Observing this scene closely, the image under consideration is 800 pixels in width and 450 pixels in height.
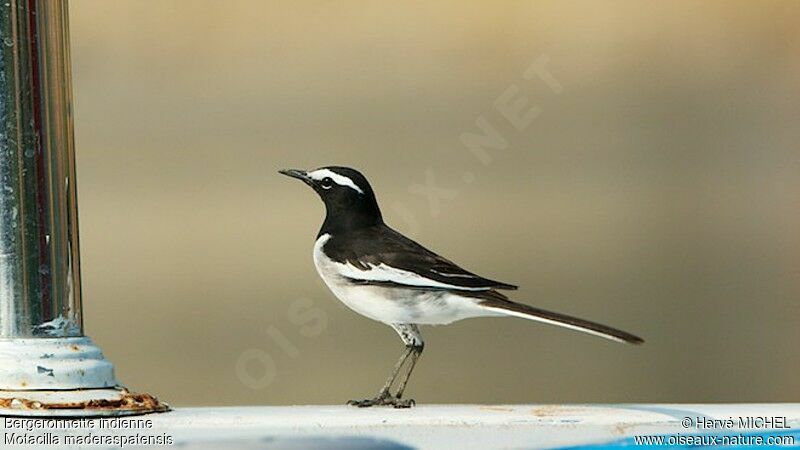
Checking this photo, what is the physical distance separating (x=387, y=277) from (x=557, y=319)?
0.36 meters

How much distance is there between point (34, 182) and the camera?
2107 mm

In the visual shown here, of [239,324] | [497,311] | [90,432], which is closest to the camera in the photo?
[90,432]

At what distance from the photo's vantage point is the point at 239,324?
524 centimetres

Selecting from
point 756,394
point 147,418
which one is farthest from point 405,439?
point 756,394

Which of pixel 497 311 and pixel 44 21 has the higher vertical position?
pixel 44 21

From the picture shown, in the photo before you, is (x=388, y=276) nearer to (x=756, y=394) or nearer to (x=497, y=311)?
(x=497, y=311)

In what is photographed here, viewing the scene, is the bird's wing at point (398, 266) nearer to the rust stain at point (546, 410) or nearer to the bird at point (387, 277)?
the bird at point (387, 277)

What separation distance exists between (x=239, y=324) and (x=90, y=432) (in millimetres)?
3175

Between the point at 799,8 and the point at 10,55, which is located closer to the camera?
the point at 10,55

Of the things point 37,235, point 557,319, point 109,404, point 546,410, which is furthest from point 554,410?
point 37,235

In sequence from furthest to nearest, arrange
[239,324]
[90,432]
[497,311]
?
[239,324] < [497,311] < [90,432]

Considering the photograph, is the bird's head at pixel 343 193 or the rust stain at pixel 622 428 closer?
the rust stain at pixel 622 428

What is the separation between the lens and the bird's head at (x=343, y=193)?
8.64 ft

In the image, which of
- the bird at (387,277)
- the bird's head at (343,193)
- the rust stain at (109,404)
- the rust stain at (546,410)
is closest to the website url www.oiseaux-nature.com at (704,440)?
the rust stain at (546,410)
